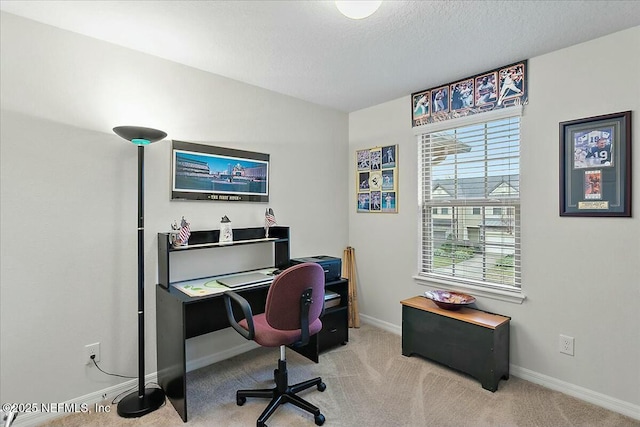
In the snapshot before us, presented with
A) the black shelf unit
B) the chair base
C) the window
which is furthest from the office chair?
the window

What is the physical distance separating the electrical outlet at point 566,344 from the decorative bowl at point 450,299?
625 mm

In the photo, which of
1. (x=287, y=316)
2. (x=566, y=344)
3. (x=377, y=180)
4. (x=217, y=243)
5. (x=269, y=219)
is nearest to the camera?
(x=287, y=316)

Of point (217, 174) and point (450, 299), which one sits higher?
point (217, 174)

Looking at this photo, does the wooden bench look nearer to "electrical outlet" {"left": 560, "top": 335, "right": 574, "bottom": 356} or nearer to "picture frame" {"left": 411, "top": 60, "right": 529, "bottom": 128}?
"electrical outlet" {"left": 560, "top": 335, "right": 574, "bottom": 356}

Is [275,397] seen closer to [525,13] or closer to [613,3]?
[525,13]

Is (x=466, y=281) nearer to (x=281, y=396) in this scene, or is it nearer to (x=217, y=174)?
(x=281, y=396)

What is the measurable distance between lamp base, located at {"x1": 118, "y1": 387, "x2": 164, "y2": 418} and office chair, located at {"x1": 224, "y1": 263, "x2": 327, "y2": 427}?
2.47ft

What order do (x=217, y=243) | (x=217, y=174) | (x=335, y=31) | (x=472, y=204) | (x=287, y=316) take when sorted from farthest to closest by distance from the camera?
(x=472, y=204), (x=217, y=174), (x=217, y=243), (x=335, y=31), (x=287, y=316)

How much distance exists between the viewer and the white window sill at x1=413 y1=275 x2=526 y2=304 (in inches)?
101

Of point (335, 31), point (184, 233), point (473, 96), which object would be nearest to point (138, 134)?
point (184, 233)

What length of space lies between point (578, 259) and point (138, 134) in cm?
305

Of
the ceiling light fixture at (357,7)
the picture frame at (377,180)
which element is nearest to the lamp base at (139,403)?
the picture frame at (377,180)

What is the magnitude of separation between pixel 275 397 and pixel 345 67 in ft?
8.02

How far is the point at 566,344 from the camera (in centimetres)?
232
